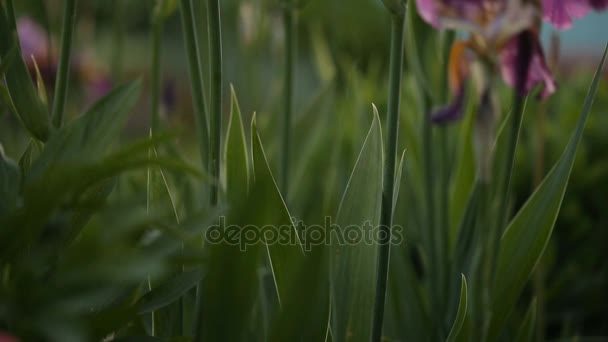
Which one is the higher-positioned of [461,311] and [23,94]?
[23,94]

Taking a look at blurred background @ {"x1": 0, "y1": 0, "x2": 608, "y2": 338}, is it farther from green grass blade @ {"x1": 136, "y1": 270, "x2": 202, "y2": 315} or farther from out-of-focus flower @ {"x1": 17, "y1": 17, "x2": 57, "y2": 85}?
green grass blade @ {"x1": 136, "y1": 270, "x2": 202, "y2": 315}

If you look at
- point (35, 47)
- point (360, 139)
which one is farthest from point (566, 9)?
point (35, 47)

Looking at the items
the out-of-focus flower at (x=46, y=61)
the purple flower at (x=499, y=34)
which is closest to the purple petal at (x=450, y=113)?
the purple flower at (x=499, y=34)

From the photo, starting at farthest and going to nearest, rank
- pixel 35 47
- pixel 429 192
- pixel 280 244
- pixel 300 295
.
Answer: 1. pixel 35 47
2. pixel 429 192
3. pixel 280 244
4. pixel 300 295

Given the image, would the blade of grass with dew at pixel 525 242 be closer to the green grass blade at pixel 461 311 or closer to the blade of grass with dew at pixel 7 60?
the green grass blade at pixel 461 311

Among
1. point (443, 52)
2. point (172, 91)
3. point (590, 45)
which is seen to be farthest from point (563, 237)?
point (590, 45)

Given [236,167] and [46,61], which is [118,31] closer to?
[46,61]
